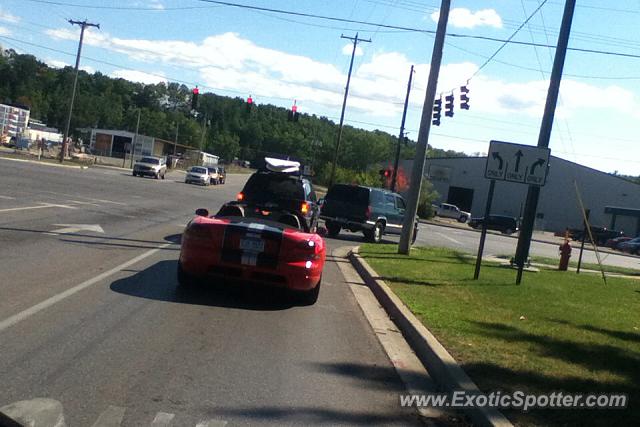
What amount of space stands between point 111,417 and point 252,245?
14.7ft

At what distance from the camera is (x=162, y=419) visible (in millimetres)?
4891

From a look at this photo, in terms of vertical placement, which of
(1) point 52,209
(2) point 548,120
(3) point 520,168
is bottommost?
(1) point 52,209

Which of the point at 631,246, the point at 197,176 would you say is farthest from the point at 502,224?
the point at 197,176

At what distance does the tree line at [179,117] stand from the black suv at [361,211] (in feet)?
246

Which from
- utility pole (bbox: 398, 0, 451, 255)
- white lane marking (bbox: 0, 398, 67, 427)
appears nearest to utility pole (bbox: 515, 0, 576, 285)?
utility pole (bbox: 398, 0, 451, 255)

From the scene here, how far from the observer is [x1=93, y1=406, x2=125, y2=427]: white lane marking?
469cm

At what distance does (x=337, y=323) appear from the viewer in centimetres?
901

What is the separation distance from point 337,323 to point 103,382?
3.98m

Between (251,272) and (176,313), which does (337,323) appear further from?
(176,313)

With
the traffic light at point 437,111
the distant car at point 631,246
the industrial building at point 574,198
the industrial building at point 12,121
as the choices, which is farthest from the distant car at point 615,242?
the industrial building at point 12,121

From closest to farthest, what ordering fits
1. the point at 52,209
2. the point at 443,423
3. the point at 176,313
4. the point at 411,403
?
the point at 443,423
the point at 411,403
the point at 176,313
the point at 52,209

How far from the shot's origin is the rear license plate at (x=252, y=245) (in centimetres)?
915

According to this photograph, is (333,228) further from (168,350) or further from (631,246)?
(631,246)

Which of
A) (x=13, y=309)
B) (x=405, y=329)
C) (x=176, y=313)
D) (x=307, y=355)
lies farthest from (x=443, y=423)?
(x=13, y=309)
